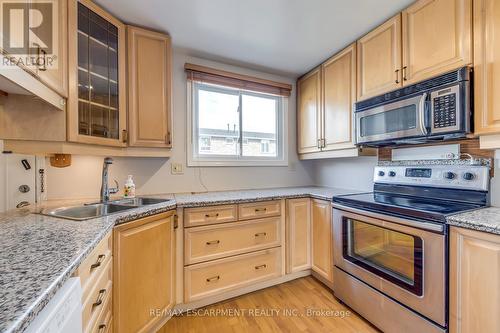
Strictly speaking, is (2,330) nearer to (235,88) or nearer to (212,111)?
(212,111)

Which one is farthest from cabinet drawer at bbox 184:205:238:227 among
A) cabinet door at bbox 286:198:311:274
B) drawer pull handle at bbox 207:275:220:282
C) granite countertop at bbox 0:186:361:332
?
cabinet door at bbox 286:198:311:274

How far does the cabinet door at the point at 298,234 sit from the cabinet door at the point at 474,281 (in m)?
1.15

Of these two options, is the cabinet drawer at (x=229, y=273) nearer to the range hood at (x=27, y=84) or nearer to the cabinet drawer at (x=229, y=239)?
the cabinet drawer at (x=229, y=239)

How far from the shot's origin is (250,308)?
1800mm

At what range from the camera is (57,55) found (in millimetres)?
1254

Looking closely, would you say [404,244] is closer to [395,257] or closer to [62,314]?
[395,257]

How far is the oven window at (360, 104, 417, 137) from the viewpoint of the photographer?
→ 1.53 metres

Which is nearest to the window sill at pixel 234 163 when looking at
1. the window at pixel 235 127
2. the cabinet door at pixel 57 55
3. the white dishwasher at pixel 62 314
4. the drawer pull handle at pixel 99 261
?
the window at pixel 235 127

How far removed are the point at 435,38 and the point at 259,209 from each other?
1775mm

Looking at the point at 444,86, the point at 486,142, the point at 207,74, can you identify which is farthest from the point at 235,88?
the point at 486,142

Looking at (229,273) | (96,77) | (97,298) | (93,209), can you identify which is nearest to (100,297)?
(97,298)

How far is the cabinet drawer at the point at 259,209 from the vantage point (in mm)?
1909

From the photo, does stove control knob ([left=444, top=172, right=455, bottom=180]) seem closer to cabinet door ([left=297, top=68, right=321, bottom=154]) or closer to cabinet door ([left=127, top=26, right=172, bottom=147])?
cabinet door ([left=297, top=68, right=321, bottom=154])

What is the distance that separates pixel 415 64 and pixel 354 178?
1227 millimetres
